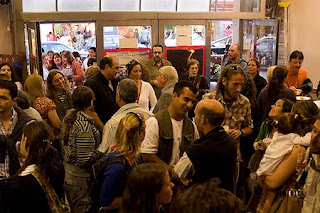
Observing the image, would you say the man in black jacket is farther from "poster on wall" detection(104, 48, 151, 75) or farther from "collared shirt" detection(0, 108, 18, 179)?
"poster on wall" detection(104, 48, 151, 75)

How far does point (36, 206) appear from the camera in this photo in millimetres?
2531

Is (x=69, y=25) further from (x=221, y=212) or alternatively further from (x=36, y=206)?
(x=221, y=212)

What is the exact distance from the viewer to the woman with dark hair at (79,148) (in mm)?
3820

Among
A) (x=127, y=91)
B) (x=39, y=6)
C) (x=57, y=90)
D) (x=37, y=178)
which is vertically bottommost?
(x=37, y=178)

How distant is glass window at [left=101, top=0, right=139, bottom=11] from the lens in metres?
8.91

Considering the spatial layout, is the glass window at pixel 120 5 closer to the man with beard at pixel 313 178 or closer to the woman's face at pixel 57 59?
the woman's face at pixel 57 59

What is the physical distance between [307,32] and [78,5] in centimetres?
486

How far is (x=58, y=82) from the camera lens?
5113 millimetres

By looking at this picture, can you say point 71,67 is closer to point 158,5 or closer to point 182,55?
point 182,55

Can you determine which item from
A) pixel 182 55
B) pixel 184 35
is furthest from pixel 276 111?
pixel 184 35

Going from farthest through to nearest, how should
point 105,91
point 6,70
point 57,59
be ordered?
point 57,59 < point 6,70 < point 105,91

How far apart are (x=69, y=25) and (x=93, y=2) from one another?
2.30ft

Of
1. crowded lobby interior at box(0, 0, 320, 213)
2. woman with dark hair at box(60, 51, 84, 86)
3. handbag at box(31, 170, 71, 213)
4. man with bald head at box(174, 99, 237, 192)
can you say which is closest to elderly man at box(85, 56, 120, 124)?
crowded lobby interior at box(0, 0, 320, 213)

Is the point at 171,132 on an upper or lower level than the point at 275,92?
lower
